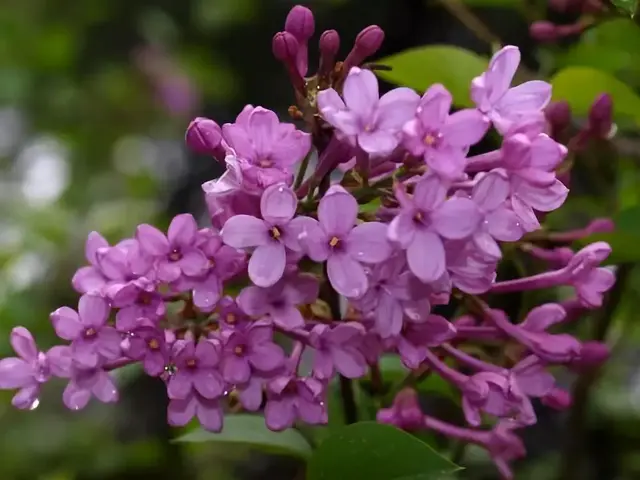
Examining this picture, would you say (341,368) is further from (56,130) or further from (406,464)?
(56,130)

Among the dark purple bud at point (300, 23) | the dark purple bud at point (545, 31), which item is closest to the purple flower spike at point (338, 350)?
the dark purple bud at point (300, 23)

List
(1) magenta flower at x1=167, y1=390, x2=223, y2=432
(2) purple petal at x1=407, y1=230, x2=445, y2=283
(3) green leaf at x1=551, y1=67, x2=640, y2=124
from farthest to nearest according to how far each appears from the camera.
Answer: (3) green leaf at x1=551, y1=67, x2=640, y2=124
(1) magenta flower at x1=167, y1=390, x2=223, y2=432
(2) purple petal at x1=407, y1=230, x2=445, y2=283

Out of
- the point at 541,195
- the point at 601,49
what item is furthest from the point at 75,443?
the point at 541,195

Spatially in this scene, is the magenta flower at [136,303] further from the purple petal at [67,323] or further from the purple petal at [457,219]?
the purple petal at [457,219]

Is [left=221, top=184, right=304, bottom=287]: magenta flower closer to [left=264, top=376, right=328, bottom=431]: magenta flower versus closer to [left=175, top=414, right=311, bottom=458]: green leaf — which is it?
[left=264, top=376, right=328, bottom=431]: magenta flower

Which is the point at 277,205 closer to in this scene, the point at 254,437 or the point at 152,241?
the point at 152,241

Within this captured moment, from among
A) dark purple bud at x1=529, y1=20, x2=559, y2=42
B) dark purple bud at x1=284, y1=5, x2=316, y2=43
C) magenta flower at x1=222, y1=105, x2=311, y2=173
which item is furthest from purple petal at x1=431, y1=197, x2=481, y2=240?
dark purple bud at x1=529, y1=20, x2=559, y2=42

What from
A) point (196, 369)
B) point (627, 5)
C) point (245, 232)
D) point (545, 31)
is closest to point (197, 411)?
point (196, 369)
